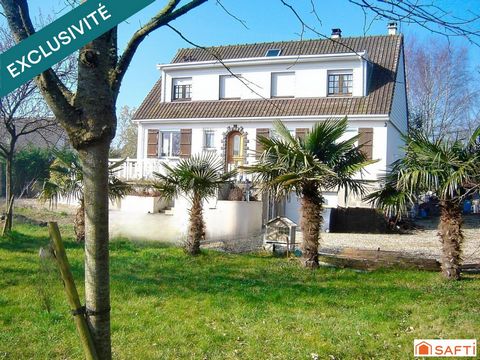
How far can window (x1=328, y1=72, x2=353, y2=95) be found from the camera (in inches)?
940

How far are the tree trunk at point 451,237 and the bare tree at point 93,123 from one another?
26.7 ft

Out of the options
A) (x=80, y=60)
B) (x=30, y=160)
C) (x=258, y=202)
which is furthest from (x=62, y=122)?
(x=30, y=160)

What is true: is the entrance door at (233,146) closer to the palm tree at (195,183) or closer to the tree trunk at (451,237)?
the palm tree at (195,183)

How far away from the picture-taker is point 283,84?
82.5ft

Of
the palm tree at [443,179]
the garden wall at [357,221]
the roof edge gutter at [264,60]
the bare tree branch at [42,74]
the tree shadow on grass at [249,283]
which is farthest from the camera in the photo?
the roof edge gutter at [264,60]

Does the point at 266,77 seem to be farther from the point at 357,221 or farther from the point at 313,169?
the point at 313,169

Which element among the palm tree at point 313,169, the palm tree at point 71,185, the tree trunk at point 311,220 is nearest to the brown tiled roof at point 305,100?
the palm tree at point 71,185

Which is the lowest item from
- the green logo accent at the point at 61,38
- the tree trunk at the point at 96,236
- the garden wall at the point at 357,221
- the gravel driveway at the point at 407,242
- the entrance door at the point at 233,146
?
the gravel driveway at the point at 407,242

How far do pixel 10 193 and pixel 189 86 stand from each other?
15087mm

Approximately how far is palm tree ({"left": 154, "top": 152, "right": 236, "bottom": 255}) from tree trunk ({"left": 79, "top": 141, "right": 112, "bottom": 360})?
28.8 feet

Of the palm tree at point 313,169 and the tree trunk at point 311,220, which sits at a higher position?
the palm tree at point 313,169

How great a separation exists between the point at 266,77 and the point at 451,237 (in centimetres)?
1738

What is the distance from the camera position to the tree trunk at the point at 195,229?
1194cm

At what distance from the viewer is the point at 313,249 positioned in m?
10.5
